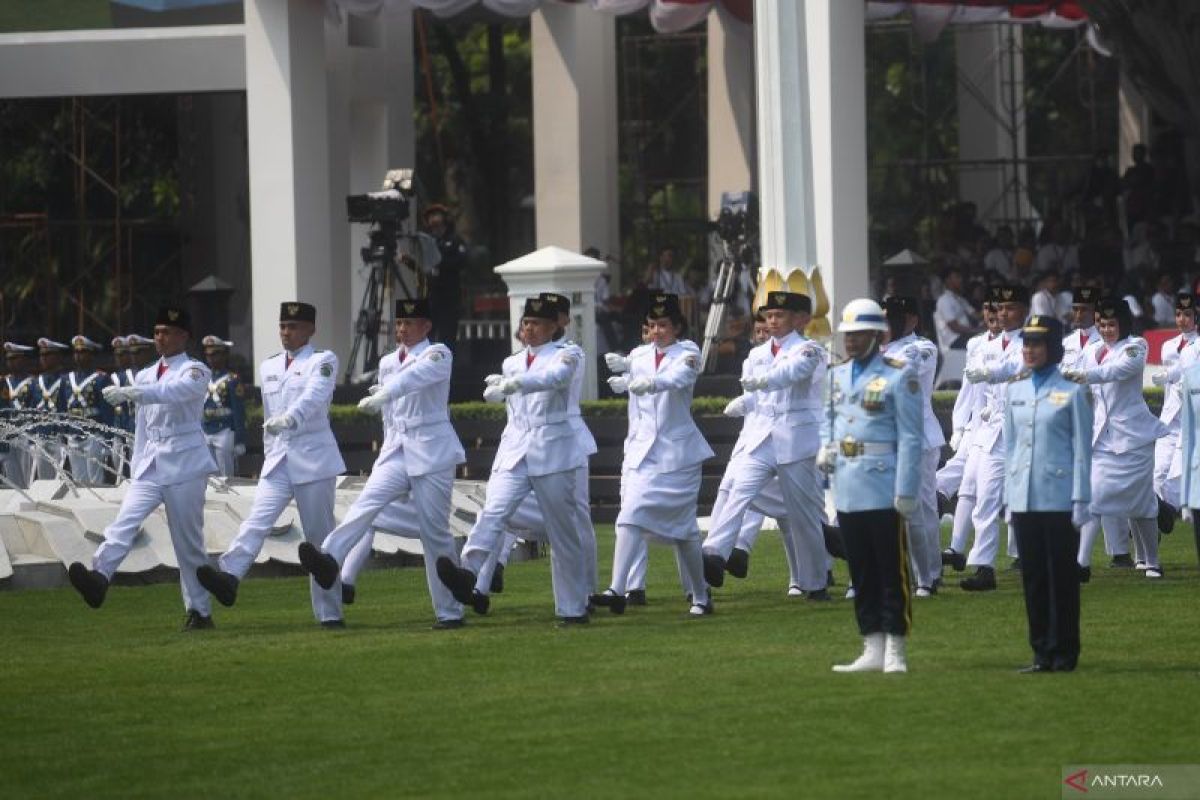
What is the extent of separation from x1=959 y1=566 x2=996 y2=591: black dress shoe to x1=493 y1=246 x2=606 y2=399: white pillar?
10.7 meters

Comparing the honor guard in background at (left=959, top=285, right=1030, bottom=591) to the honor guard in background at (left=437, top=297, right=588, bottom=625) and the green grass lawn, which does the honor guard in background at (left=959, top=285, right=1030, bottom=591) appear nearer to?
the green grass lawn

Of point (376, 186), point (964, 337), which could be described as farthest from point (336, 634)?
point (376, 186)

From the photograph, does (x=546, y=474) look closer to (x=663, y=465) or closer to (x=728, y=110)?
(x=663, y=465)

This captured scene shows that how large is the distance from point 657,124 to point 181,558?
3341 cm

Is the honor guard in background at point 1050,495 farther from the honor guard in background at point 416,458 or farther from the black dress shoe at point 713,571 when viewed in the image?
the honor guard in background at point 416,458

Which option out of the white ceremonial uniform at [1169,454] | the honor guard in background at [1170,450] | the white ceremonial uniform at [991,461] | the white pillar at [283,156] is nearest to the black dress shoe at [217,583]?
the white ceremonial uniform at [991,461]

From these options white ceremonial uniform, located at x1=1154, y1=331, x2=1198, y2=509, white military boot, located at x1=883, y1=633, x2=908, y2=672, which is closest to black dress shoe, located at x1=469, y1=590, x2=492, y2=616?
white military boot, located at x1=883, y1=633, x2=908, y2=672

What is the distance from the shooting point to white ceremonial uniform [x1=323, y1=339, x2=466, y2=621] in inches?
610

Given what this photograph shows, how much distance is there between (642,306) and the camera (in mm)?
30922

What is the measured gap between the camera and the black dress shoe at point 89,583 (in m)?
15.6

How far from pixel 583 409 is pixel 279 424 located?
1158cm

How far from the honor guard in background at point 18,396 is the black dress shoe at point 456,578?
13.1 m

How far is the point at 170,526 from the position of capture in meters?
15.9

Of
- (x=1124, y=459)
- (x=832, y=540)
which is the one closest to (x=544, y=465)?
(x=832, y=540)
